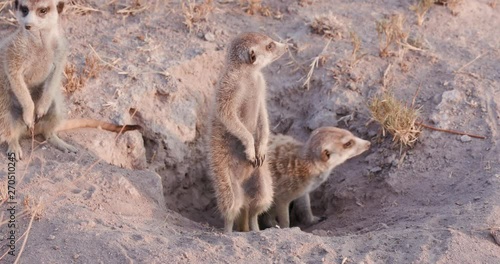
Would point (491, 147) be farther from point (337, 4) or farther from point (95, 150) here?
point (95, 150)

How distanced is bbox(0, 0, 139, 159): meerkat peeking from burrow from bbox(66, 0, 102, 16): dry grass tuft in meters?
1.10

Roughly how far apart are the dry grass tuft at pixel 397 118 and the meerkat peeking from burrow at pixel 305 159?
22 centimetres

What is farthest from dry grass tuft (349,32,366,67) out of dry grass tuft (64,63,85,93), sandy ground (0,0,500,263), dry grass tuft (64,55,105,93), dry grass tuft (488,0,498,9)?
dry grass tuft (64,63,85,93)

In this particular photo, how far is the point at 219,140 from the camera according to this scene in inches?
183

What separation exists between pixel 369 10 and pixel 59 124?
2777 mm

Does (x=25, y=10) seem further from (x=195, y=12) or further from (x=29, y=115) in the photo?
(x=195, y=12)

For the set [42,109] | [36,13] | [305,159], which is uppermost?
[36,13]

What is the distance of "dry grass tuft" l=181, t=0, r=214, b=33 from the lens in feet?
19.0

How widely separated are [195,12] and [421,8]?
1843mm

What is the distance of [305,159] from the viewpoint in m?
4.95

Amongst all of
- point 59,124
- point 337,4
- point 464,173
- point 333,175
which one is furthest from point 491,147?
point 59,124

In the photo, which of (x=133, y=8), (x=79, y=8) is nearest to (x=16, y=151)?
(x=79, y=8)

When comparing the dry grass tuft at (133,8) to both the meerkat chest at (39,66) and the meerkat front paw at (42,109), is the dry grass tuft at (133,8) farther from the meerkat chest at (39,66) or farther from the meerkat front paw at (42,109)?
the meerkat front paw at (42,109)

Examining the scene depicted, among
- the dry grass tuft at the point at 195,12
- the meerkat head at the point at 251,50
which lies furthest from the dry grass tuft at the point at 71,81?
the meerkat head at the point at 251,50
